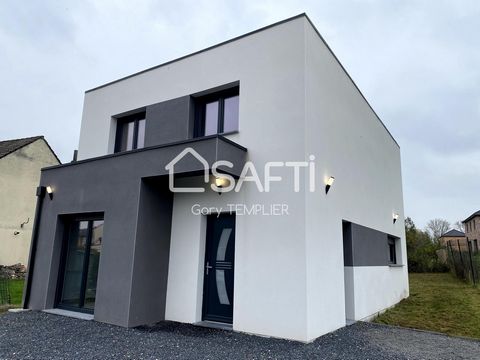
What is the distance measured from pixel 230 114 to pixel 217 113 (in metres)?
0.36

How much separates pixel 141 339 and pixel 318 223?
334 cm

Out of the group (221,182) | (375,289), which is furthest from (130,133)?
(375,289)

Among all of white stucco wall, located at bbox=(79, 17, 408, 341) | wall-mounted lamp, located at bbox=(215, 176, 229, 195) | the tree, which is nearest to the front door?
white stucco wall, located at bbox=(79, 17, 408, 341)

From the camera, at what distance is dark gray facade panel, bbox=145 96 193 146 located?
670cm

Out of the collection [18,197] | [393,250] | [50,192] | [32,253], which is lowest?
[32,253]

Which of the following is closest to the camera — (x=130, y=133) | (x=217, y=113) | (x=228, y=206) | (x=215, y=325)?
(x=215, y=325)

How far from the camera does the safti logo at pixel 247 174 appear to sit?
517 cm

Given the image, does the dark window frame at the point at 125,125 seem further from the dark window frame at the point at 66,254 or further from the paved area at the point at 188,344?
the paved area at the point at 188,344

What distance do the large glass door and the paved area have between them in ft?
2.33

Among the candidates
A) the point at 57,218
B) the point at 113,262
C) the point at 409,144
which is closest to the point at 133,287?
the point at 113,262

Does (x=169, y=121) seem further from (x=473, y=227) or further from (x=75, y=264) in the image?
(x=473, y=227)

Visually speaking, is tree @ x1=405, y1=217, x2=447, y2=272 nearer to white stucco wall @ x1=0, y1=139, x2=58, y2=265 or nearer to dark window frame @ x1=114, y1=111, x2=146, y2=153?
dark window frame @ x1=114, y1=111, x2=146, y2=153

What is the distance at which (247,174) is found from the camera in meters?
5.66

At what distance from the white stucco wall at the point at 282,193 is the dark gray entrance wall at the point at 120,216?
1.70 ft
